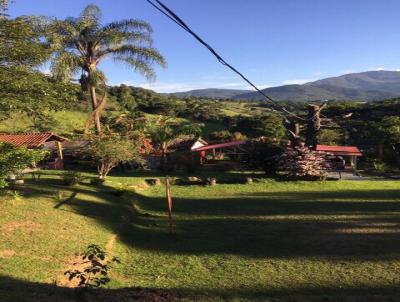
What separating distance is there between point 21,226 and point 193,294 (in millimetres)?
6253

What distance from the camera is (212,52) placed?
22.9 ft

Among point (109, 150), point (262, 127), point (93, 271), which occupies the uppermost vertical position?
point (262, 127)

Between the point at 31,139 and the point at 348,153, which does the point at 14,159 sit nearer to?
the point at 31,139

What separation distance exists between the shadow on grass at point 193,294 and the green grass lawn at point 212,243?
2cm

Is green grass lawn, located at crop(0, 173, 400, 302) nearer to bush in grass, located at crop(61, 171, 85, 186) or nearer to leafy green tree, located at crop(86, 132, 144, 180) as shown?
bush in grass, located at crop(61, 171, 85, 186)

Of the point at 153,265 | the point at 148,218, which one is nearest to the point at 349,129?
the point at 148,218

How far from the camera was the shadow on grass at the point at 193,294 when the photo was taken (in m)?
7.85

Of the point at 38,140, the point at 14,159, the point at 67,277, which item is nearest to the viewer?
the point at 67,277

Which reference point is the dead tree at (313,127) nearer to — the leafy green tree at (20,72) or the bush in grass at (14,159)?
the leafy green tree at (20,72)

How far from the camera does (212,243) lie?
45.1ft

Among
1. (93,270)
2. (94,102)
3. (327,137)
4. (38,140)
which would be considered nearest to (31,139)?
(38,140)

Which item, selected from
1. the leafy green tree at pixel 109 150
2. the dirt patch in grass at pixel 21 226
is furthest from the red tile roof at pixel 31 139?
the dirt patch in grass at pixel 21 226

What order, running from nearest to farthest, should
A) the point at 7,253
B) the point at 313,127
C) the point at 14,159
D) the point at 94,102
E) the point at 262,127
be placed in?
the point at 7,253
the point at 14,159
the point at 94,102
the point at 313,127
the point at 262,127

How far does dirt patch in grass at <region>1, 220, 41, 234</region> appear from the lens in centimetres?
1255
